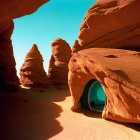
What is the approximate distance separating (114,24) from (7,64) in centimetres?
1093

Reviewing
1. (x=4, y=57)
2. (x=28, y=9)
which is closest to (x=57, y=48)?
(x=4, y=57)

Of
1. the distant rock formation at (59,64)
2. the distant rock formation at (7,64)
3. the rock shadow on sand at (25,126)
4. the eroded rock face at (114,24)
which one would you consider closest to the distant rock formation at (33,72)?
the distant rock formation at (59,64)

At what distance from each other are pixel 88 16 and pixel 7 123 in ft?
24.1

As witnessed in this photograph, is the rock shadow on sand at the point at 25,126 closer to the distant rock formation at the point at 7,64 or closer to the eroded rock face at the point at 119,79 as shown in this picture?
the eroded rock face at the point at 119,79

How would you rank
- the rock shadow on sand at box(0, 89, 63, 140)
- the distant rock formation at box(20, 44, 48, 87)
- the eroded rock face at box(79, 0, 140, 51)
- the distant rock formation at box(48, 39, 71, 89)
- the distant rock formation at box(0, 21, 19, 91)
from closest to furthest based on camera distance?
the rock shadow on sand at box(0, 89, 63, 140) < the eroded rock face at box(79, 0, 140, 51) < the distant rock formation at box(0, 21, 19, 91) < the distant rock formation at box(20, 44, 48, 87) < the distant rock formation at box(48, 39, 71, 89)

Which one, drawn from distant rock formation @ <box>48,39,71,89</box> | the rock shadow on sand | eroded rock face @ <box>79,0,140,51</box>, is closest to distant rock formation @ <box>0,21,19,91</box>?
the rock shadow on sand

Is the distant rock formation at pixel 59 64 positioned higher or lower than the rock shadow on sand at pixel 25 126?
higher

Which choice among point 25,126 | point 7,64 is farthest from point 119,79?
point 7,64

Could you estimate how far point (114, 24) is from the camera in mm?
6000

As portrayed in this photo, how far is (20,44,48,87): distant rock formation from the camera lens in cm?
1534

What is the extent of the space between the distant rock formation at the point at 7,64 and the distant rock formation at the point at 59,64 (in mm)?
6690

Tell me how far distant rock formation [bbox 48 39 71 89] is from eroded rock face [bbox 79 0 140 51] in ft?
35.3

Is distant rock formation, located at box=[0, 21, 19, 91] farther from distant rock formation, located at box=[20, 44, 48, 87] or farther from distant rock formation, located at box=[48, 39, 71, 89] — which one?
distant rock formation, located at box=[48, 39, 71, 89]

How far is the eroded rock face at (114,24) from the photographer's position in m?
5.56
